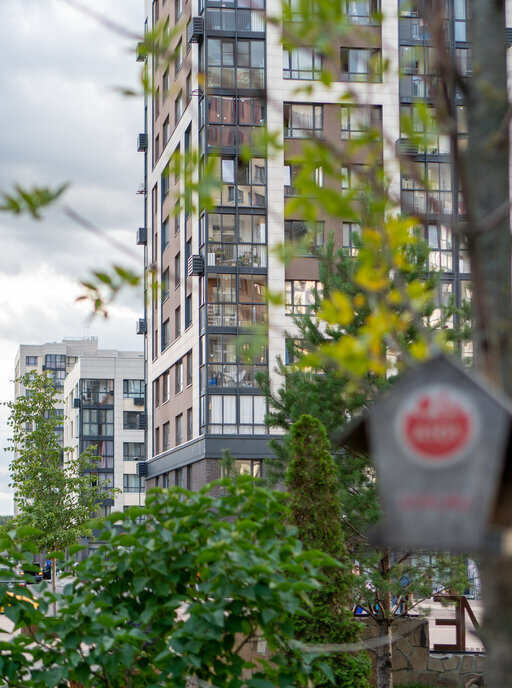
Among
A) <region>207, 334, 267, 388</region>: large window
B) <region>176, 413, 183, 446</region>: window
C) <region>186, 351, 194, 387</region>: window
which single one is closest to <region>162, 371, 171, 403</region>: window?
<region>176, 413, 183, 446</region>: window

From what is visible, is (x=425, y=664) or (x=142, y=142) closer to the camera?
(x=425, y=664)

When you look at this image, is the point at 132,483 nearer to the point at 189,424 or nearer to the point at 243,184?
the point at 189,424

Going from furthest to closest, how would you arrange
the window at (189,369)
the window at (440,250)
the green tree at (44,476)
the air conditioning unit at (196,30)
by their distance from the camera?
the window at (189,369) < the air conditioning unit at (196,30) < the window at (440,250) < the green tree at (44,476)

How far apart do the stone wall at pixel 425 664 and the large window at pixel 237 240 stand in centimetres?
2397

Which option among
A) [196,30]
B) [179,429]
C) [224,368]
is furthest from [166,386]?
[196,30]

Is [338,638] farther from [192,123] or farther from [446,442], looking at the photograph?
[192,123]

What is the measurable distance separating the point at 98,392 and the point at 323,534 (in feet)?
293

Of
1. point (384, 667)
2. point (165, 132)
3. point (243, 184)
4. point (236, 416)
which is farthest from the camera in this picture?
point (165, 132)

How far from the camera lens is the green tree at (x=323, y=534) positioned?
1198 centimetres

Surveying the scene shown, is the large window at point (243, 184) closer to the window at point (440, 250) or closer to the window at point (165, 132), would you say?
the window at point (440, 250)

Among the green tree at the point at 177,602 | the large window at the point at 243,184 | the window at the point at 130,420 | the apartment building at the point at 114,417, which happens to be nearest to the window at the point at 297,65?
the large window at the point at 243,184

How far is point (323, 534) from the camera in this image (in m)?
12.2

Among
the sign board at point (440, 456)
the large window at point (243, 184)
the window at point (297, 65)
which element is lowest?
the sign board at point (440, 456)

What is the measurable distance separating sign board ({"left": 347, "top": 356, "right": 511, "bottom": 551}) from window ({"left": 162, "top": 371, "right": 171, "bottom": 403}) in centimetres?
4619
